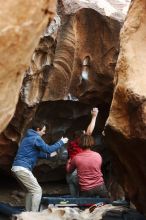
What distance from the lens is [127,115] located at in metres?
5.49

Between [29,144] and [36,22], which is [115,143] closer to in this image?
[29,144]

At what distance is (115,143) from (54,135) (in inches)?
214

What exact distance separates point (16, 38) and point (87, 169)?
468 cm

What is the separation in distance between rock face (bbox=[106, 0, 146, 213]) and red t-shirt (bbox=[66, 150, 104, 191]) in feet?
5.15

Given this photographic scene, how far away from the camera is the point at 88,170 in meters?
7.76

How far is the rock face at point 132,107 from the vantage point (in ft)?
17.2

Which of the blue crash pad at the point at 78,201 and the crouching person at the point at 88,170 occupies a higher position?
the crouching person at the point at 88,170

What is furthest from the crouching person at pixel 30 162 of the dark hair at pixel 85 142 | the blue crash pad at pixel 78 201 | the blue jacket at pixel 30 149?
the dark hair at pixel 85 142

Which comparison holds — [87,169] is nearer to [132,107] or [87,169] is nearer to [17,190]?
[132,107]

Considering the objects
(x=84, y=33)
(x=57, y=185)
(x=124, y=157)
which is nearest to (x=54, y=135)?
(x=57, y=185)

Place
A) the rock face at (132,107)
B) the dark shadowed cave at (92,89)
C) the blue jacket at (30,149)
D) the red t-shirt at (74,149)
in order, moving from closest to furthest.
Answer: the rock face at (132,107), the dark shadowed cave at (92,89), the blue jacket at (30,149), the red t-shirt at (74,149)

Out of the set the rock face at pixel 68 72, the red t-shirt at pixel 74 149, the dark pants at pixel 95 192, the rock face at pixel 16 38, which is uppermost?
the rock face at pixel 68 72

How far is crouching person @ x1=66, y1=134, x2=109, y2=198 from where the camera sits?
7762mm

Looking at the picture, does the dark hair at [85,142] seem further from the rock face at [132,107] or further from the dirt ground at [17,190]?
the dirt ground at [17,190]
